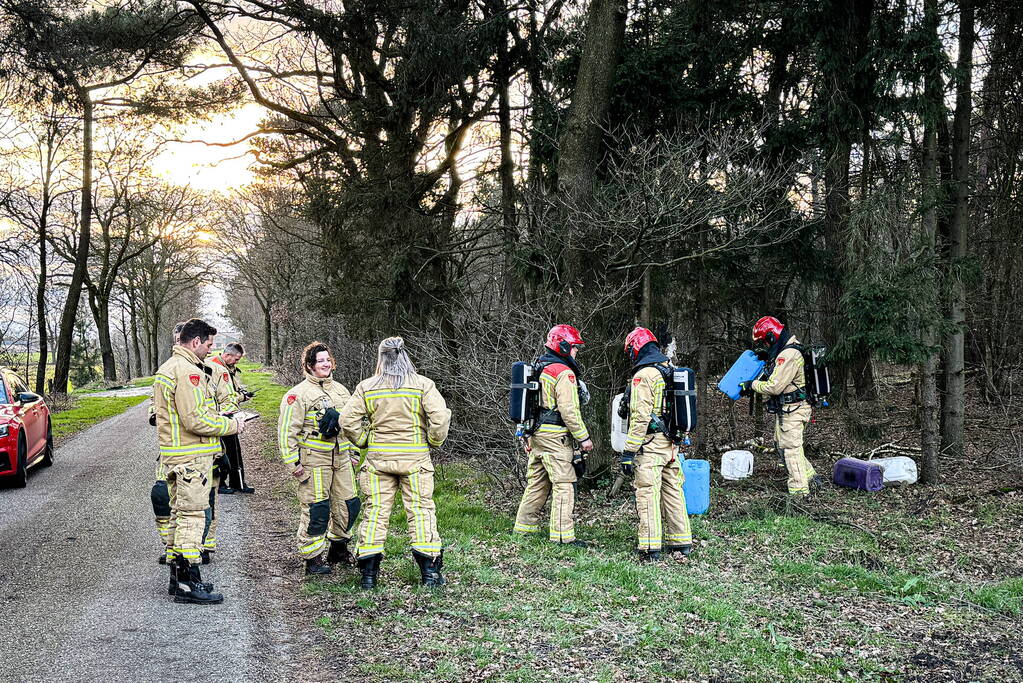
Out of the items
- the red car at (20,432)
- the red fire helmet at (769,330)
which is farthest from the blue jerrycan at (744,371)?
the red car at (20,432)

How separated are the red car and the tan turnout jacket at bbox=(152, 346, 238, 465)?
6550 mm

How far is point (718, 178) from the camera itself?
11.9 metres

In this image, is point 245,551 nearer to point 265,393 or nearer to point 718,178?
point 718,178

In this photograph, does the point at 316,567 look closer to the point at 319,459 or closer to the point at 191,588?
the point at 319,459

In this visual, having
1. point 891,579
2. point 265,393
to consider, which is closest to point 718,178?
point 891,579

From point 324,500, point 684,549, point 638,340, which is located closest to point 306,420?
point 324,500

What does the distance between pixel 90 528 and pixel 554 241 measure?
257 inches

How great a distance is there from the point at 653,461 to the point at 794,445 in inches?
Result: 140

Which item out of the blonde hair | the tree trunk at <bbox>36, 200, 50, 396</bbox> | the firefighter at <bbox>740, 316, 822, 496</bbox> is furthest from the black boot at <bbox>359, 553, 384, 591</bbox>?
the tree trunk at <bbox>36, 200, 50, 396</bbox>

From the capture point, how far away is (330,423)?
23.0 ft

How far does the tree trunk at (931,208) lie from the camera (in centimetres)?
971

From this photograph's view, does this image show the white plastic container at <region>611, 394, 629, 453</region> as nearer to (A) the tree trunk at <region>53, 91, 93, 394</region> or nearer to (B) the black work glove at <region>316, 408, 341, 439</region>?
(B) the black work glove at <region>316, 408, 341, 439</region>

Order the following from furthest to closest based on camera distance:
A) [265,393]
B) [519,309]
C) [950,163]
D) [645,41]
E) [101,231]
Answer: [101,231] → [265,393] → [645,41] → [950,163] → [519,309]

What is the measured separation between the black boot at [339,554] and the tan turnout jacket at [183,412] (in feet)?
5.19
